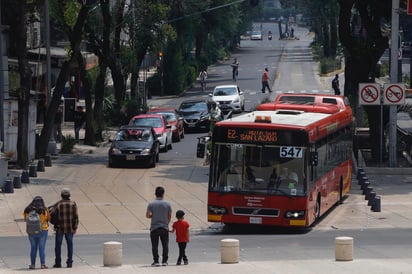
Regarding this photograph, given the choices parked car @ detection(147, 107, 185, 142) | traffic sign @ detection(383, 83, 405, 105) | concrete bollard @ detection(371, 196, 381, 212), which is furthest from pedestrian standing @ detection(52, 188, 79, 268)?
parked car @ detection(147, 107, 185, 142)

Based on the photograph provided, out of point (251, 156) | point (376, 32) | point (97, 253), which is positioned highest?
point (376, 32)

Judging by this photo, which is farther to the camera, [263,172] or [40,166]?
[40,166]

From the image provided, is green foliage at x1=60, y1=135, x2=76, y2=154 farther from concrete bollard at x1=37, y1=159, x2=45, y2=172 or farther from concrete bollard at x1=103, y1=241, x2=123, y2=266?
concrete bollard at x1=103, y1=241, x2=123, y2=266

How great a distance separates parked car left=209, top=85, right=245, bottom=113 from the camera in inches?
2506

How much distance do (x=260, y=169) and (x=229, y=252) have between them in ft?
17.1

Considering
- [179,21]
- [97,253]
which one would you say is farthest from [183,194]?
[179,21]

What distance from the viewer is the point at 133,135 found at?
4250 cm

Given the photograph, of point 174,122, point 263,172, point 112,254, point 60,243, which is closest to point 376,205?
point 263,172

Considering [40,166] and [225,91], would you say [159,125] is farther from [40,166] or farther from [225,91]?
[225,91]

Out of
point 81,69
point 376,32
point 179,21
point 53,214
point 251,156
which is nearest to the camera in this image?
point 53,214

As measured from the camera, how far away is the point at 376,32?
1607 inches

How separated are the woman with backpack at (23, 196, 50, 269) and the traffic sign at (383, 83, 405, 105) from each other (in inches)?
820

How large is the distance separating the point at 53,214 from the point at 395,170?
21651 millimetres

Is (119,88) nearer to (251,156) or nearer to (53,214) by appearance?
(251,156)
